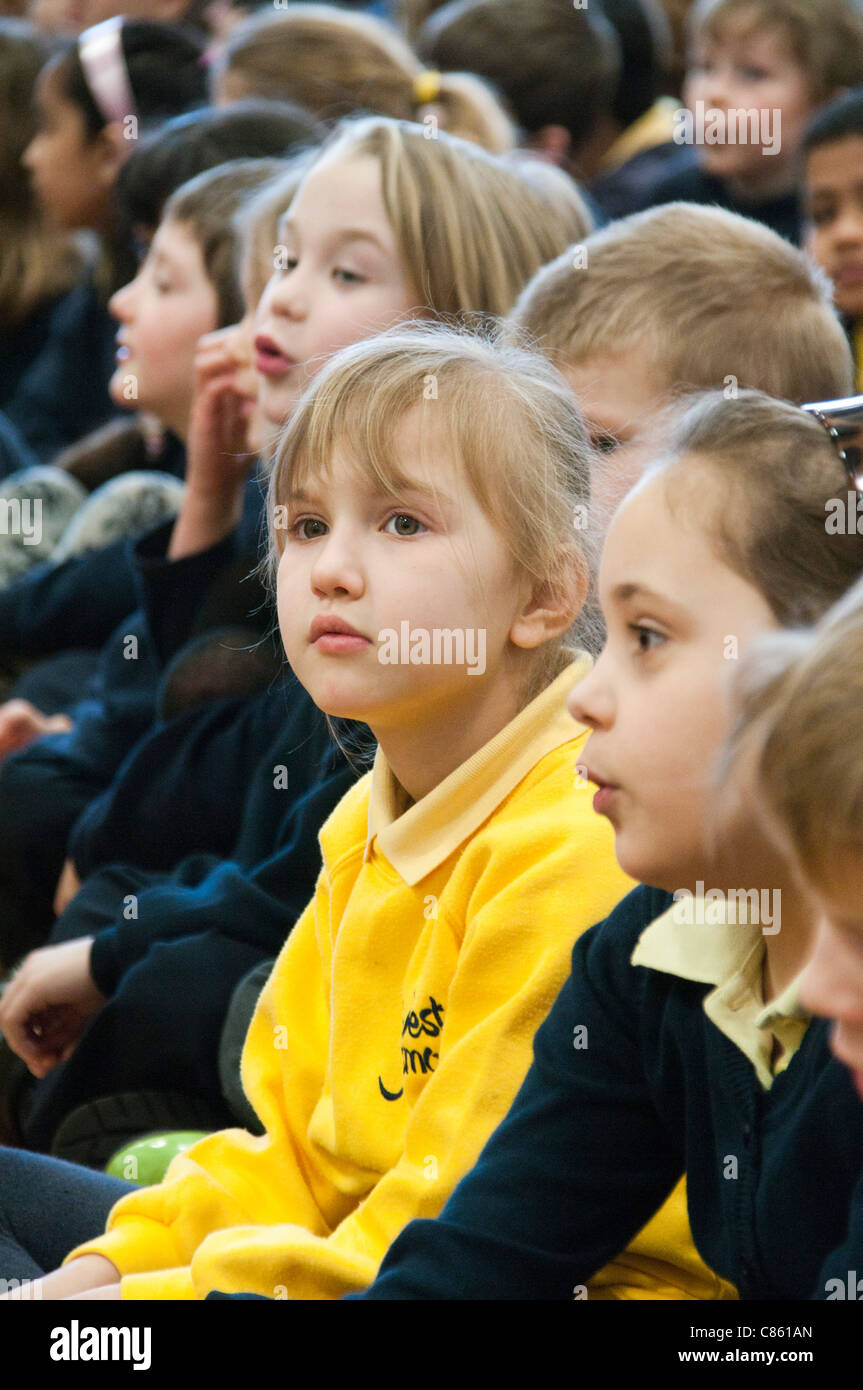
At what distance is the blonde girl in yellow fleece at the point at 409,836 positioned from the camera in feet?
3.59

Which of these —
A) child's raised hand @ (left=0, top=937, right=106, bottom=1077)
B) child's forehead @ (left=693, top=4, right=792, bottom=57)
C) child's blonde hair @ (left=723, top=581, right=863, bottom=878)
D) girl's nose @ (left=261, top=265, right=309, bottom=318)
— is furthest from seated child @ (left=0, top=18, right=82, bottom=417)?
child's blonde hair @ (left=723, top=581, right=863, bottom=878)

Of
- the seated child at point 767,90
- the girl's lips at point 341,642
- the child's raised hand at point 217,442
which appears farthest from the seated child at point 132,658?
the seated child at point 767,90

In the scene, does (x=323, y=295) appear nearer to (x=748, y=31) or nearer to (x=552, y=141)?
(x=748, y=31)

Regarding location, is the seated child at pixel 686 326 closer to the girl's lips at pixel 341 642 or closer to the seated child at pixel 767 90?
the girl's lips at pixel 341 642

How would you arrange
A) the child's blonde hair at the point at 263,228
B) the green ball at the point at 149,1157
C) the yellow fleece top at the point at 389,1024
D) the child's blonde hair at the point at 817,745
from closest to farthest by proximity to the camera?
the child's blonde hair at the point at 817,745 → the yellow fleece top at the point at 389,1024 → the green ball at the point at 149,1157 → the child's blonde hair at the point at 263,228

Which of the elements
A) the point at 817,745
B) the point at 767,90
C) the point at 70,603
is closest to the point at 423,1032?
the point at 817,745

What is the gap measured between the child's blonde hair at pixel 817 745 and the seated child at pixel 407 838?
15.0 inches

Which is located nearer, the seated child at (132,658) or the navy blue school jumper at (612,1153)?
the navy blue school jumper at (612,1153)

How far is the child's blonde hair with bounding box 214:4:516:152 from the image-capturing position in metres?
2.62

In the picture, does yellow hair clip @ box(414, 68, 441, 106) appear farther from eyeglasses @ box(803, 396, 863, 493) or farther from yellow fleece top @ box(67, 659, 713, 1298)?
eyeglasses @ box(803, 396, 863, 493)

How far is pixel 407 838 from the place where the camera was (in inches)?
46.9

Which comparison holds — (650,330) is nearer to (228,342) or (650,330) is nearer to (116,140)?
(228,342)

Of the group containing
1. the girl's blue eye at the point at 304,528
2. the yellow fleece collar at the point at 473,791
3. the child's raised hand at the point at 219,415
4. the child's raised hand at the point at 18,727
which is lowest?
the child's raised hand at the point at 18,727

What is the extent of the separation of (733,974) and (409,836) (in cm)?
31
